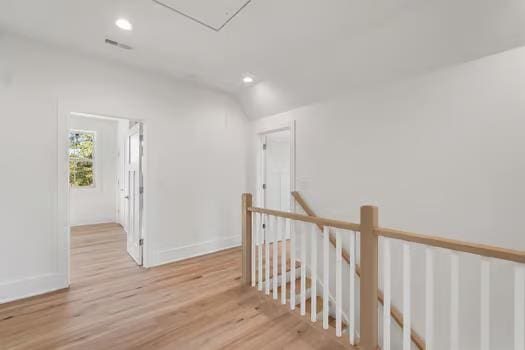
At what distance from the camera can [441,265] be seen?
226cm

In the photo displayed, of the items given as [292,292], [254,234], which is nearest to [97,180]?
[254,234]

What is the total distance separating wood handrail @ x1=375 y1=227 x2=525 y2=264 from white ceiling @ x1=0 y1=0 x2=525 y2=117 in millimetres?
1712

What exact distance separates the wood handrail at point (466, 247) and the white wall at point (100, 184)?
268 inches

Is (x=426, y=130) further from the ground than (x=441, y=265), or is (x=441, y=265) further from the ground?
(x=426, y=130)

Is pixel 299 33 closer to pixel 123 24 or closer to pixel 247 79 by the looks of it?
pixel 247 79

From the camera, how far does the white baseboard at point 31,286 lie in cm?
236

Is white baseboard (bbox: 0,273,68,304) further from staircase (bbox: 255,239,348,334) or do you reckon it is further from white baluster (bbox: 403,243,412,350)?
white baluster (bbox: 403,243,412,350)

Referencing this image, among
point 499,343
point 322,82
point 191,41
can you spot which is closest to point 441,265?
point 499,343

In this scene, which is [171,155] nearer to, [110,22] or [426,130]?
[110,22]

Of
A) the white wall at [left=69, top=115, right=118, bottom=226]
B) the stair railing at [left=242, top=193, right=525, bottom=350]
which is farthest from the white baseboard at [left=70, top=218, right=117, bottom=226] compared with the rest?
the stair railing at [left=242, top=193, right=525, bottom=350]

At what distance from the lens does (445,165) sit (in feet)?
7.32

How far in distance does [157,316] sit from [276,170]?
296cm

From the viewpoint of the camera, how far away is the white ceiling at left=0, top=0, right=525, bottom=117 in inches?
75.1

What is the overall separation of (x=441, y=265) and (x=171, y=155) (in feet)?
11.1
